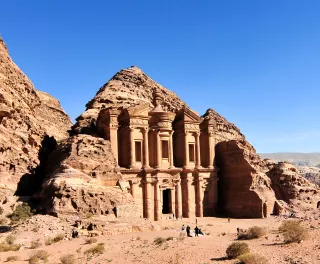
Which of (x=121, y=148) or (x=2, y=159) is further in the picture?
(x=121, y=148)

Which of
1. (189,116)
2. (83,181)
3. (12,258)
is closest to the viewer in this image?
(12,258)

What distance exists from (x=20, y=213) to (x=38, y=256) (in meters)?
8.08

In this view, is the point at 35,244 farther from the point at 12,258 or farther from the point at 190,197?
the point at 190,197

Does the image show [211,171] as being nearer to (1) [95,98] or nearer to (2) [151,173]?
(2) [151,173]

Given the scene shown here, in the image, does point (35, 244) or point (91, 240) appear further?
point (91, 240)

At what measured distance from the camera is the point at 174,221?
120ft

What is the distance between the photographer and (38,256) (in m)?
19.3

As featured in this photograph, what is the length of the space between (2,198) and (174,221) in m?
15.4

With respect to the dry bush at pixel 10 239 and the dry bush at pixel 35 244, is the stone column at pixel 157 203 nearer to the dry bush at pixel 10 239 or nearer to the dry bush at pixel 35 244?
the dry bush at pixel 35 244

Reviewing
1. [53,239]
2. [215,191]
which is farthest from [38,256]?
[215,191]

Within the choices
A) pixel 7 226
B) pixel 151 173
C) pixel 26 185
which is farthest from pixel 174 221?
pixel 7 226

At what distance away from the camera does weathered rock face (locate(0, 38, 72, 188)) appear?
31.3 metres

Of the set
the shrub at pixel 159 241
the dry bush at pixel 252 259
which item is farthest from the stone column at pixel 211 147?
the dry bush at pixel 252 259

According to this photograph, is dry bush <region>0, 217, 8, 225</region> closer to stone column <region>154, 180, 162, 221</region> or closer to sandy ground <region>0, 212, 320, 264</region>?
sandy ground <region>0, 212, 320, 264</region>
